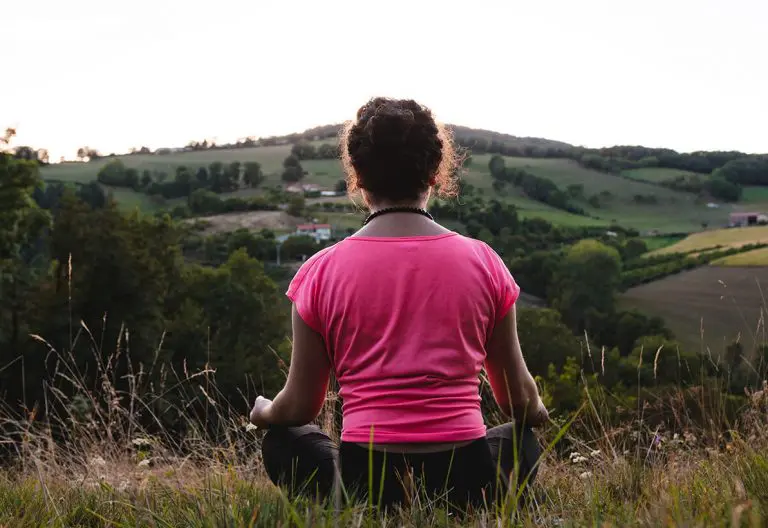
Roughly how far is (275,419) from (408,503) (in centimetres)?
54

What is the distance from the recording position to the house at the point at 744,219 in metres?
86.4

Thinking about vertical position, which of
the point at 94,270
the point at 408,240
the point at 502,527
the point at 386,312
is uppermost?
the point at 408,240

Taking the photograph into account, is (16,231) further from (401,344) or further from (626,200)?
(626,200)

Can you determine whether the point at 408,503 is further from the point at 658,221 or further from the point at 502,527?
the point at 658,221

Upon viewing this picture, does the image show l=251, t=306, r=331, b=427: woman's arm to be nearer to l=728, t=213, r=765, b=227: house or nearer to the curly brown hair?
the curly brown hair

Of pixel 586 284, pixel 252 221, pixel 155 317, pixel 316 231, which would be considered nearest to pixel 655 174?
pixel 586 284

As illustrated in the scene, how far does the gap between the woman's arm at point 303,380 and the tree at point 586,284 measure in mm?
61232

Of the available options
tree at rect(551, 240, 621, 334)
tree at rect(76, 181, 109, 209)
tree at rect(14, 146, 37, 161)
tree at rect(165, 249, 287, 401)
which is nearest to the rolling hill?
tree at rect(76, 181, 109, 209)

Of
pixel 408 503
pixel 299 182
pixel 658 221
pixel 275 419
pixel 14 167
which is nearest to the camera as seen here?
pixel 408 503

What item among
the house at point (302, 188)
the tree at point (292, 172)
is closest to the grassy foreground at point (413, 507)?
the house at point (302, 188)

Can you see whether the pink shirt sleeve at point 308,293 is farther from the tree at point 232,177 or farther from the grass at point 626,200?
the tree at point 232,177

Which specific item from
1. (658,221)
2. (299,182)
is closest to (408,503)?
(658,221)

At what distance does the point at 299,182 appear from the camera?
10681 centimetres

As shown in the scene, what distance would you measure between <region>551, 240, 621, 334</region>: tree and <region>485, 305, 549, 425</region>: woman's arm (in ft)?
200
